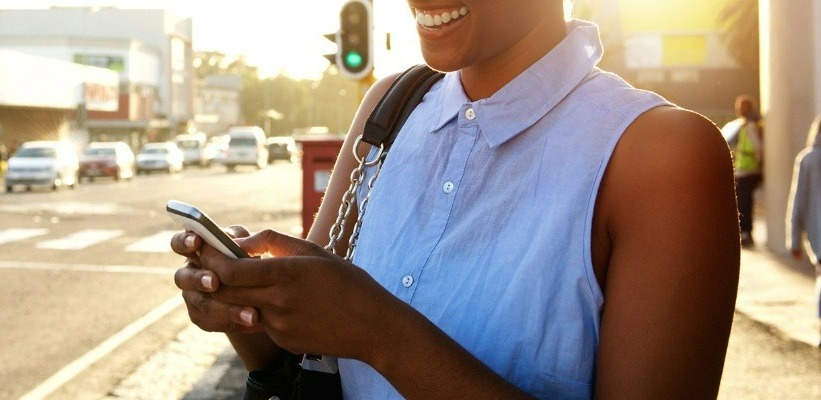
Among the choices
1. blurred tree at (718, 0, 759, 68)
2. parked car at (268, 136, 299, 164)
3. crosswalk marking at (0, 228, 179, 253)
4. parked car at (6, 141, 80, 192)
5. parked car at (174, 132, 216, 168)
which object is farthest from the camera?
parked car at (268, 136, 299, 164)

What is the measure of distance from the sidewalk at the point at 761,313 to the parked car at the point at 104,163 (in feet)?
94.3

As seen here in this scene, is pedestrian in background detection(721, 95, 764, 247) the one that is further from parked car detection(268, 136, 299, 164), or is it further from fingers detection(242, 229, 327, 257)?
parked car detection(268, 136, 299, 164)

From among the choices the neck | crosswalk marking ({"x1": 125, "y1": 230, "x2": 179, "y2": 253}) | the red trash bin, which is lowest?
crosswalk marking ({"x1": 125, "y1": 230, "x2": 179, "y2": 253})

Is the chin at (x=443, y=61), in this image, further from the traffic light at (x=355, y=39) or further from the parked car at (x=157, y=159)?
the parked car at (x=157, y=159)

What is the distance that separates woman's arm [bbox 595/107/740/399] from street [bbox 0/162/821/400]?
4942 mm

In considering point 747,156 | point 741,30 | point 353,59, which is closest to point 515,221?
point 353,59

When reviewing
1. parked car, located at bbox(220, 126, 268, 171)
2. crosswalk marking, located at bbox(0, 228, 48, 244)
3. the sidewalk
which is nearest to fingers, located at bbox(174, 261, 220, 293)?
the sidewalk

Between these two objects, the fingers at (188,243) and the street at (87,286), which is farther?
the street at (87,286)

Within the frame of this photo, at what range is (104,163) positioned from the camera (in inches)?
1478

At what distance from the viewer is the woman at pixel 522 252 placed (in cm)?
122

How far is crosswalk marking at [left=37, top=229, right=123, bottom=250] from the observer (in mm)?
14461

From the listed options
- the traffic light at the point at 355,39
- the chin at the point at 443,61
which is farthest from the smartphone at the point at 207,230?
the traffic light at the point at 355,39

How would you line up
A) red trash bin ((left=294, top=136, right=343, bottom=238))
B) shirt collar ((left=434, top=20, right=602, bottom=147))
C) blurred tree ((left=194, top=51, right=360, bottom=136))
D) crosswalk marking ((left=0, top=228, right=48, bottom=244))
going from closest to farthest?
shirt collar ((left=434, top=20, right=602, bottom=147)), red trash bin ((left=294, top=136, right=343, bottom=238)), crosswalk marking ((left=0, top=228, right=48, bottom=244)), blurred tree ((left=194, top=51, right=360, bottom=136))

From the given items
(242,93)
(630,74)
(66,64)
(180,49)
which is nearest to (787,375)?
(630,74)
